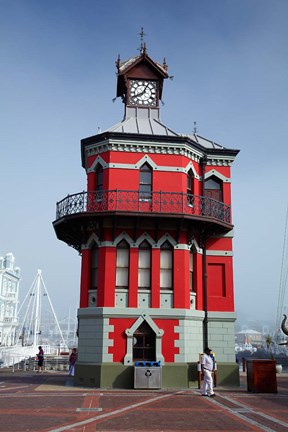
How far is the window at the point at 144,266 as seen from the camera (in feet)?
67.6

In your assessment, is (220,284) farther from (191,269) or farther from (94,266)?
(94,266)

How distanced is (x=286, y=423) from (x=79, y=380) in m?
10.5

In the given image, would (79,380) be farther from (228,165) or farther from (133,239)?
(228,165)

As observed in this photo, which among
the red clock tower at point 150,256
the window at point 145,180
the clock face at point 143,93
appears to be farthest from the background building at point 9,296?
the window at point 145,180

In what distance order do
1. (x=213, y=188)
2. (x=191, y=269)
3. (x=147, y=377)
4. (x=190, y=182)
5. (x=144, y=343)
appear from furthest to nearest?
1. (x=213, y=188)
2. (x=190, y=182)
3. (x=191, y=269)
4. (x=144, y=343)
5. (x=147, y=377)

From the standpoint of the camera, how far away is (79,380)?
19.6 metres

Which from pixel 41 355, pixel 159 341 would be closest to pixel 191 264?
pixel 159 341

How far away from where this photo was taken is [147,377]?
1848 centimetres

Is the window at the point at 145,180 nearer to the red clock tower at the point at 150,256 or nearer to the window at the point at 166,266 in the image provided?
the red clock tower at the point at 150,256

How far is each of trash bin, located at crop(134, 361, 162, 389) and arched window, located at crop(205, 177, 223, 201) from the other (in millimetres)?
9210

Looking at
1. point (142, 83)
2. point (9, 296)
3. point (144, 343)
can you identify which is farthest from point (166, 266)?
point (9, 296)

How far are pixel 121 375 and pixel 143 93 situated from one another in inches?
612

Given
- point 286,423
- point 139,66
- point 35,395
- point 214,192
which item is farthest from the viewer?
point 139,66

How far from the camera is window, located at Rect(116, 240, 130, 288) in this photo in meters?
20.5
